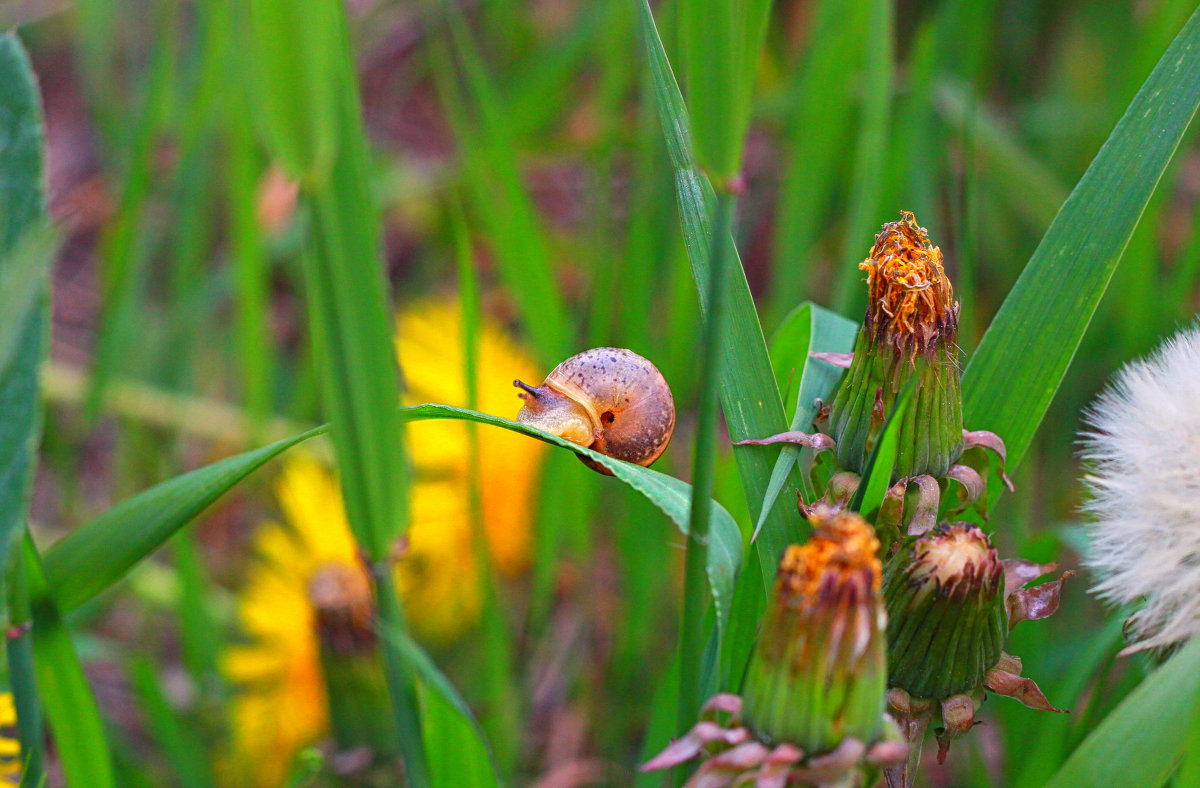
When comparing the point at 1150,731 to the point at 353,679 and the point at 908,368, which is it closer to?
the point at 908,368

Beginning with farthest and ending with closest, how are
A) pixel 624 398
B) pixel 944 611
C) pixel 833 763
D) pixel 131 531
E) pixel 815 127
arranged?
pixel 815 127
pixel 624 398
pixel 131 531
pixel 944 611
pixel 833 763

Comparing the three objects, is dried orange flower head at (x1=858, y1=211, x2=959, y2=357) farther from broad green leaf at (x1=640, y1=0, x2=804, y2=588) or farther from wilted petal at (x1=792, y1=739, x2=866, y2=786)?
wilted petal at (x1=792, y1=739, x2=866, y2=786)

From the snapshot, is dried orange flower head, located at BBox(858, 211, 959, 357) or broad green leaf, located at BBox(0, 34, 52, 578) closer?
broad green leaf, located at BBox(0, 34, 52, 578)

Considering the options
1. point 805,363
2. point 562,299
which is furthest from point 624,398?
point 562,299

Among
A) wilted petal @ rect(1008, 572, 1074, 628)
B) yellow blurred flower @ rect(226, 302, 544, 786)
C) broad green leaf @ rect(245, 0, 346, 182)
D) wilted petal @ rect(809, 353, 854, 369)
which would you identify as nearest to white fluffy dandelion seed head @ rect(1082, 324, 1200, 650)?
wilted petal @ rect(1008, 572, 1074, 628)

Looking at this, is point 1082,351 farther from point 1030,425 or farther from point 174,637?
point 174,637

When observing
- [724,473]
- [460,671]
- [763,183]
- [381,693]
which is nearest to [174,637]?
[460,671]

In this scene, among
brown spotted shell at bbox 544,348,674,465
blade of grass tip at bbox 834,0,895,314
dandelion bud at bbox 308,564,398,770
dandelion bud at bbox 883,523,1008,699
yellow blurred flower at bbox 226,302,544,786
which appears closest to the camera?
dandelion bud at bbox 883,523,1008,699
